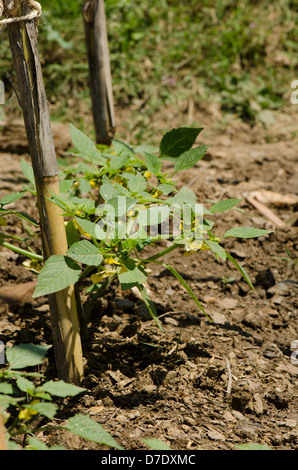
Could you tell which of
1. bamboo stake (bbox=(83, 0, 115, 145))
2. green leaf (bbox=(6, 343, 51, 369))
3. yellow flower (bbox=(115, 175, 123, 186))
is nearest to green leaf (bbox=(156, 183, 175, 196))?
yellow flower (bbox=(115, 175, 123, 186))

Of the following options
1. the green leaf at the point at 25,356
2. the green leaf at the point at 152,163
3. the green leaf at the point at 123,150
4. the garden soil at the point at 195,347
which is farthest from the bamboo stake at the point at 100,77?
the green leaf at the point at 25,356

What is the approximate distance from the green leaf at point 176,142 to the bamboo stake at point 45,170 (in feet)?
1.21

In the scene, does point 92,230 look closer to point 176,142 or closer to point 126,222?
point 126,222

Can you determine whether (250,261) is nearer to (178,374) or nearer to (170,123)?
(178,374)

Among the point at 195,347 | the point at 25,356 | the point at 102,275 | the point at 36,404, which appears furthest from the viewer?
the point at 195,347

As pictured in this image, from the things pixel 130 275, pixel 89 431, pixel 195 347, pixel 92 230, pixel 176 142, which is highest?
pixel 176 142

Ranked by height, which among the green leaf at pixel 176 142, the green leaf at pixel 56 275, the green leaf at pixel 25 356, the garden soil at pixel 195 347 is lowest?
the garden soil at pixel 195 347

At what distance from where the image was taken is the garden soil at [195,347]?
1.50 metres

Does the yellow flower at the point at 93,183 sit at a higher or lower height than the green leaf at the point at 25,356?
higher

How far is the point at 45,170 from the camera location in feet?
4.78

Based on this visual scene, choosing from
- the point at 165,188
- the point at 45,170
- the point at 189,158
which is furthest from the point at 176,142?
the point at 45,170

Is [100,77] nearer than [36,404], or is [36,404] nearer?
[36,404]

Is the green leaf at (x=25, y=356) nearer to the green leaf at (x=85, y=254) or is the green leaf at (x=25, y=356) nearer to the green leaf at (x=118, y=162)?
the green leaf at (x=85, y=254)

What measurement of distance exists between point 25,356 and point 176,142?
0.80m
